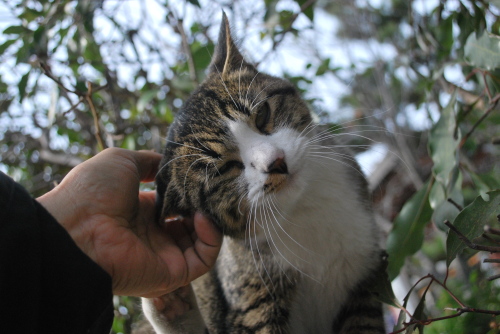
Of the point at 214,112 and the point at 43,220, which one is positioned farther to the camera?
the point at 214,112

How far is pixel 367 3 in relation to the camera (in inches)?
193

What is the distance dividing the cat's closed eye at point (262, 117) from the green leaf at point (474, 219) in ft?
2.89

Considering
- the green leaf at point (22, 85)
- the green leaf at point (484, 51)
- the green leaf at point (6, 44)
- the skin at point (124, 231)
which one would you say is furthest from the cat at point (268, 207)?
the green leaf at point (6, 44)

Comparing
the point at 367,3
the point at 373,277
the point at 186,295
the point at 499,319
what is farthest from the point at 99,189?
the point at 367,3

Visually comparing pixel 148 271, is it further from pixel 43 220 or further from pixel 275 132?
pixel 275 132

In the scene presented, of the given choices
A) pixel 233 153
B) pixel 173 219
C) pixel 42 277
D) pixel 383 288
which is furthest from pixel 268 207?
pixel 42 277

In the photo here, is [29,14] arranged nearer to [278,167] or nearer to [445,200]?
[278,167]

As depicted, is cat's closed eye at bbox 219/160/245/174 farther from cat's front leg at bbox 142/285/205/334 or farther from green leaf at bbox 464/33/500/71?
green leaf at bbox 464/33/500/71

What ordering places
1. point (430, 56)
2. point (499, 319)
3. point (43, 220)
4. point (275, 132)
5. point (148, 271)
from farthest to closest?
1. point (430, 56)
2. point (499, 319)
3. point (275, 132)
4. point (148, 271)
5. point (43, 220)

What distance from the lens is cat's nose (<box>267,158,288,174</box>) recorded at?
166 centimetres

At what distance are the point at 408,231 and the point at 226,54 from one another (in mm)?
1359

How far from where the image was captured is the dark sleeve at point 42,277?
1331 millimetres

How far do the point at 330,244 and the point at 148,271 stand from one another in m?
0.86

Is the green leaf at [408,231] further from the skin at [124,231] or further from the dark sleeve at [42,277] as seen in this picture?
the dark sleeve at [42,277]
